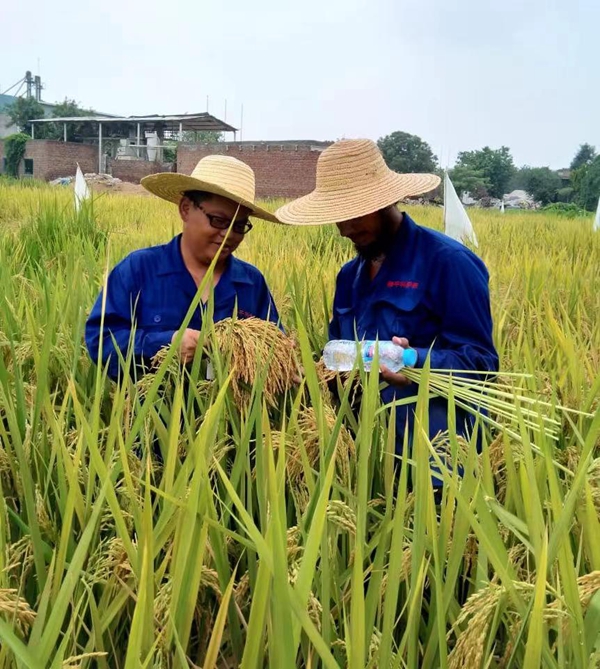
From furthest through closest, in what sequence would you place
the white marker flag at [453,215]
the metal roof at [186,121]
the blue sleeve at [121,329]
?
the metal roof at [186,121], the white marker flag at [453,215], the blue sleeve at [121,329]

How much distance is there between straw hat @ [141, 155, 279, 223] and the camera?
1.36 metres

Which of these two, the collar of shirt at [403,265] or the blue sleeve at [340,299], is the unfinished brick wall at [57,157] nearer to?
the blue sleeve at [340,299]

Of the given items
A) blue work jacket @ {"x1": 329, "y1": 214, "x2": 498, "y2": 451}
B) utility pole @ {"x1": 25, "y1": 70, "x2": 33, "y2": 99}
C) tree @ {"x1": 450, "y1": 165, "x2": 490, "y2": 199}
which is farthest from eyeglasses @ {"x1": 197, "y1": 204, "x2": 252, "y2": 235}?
utility pole @ {"x1": 25, "y1": 70, "x2": 33, "y2": 99}

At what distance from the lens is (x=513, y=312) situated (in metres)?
2.10

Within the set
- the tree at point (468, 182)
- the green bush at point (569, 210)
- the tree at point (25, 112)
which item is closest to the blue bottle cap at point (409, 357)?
the green bush at point (569, 210)

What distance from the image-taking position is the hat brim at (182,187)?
1.34 metres

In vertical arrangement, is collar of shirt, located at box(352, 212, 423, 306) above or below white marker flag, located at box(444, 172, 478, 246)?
below

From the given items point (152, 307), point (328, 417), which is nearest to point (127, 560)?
point (328, 417)

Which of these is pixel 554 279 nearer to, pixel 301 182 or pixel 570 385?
pixel 570 385

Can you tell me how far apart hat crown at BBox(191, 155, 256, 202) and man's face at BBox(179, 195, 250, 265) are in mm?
36

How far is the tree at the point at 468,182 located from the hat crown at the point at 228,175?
2747 centimetres

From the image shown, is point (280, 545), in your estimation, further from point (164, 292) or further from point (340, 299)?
point (340, 299)

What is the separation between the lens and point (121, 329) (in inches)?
51.5

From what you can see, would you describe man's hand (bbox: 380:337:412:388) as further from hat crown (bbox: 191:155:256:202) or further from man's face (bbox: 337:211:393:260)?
hat crown (bbox: 191:155:256:202)
